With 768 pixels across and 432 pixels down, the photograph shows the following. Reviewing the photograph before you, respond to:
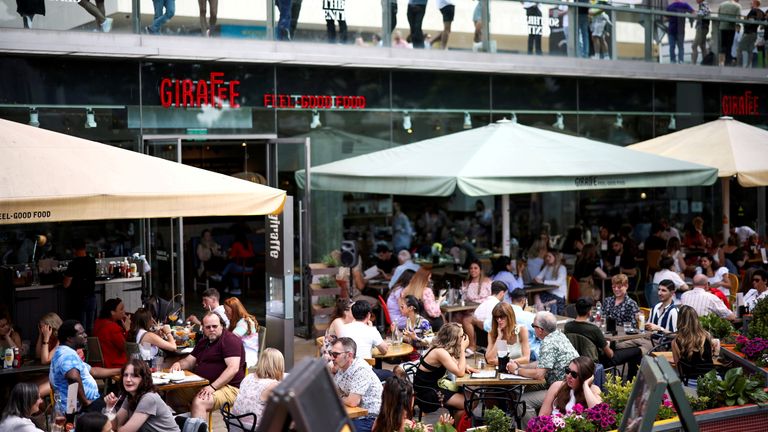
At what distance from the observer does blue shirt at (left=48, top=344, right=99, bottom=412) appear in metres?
8.85

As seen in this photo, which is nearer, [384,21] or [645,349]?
[645,349]

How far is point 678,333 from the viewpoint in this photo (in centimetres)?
991

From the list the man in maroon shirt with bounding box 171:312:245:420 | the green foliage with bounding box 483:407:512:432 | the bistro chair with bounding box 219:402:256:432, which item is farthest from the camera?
the man in maroon shirt with bounding box 171:312:245:420

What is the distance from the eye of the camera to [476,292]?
13.5m

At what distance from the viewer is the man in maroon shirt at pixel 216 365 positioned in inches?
368

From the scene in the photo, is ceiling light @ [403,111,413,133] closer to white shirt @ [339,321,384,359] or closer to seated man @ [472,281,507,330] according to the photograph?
seated man @ [472,281,507,330]

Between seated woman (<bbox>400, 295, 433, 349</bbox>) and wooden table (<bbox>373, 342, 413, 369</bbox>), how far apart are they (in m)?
0.11

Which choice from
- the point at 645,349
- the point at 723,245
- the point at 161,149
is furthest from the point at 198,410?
the point at 723,245

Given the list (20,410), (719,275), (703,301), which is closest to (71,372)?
(20,410)

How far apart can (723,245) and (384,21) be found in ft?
22.1

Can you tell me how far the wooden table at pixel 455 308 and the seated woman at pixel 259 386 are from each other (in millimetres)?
4895

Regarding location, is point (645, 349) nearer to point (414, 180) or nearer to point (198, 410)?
point (414, 180)

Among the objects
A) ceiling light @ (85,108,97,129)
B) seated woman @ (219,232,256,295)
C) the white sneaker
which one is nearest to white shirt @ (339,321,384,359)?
ceiling light @ (85,108,97,129)

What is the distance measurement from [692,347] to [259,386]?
4293 mm
